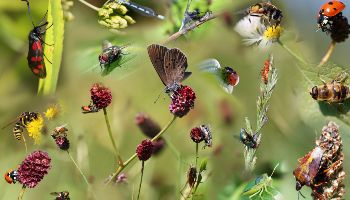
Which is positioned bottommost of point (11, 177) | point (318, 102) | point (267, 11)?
point (11, 177)

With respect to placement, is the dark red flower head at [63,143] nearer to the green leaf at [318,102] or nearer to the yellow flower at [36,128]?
the yellow flower at [36,128]

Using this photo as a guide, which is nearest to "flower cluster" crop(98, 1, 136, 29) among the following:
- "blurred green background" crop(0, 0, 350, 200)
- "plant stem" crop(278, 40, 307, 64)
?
"blurred green background" crop(0, 0, 350, 200)

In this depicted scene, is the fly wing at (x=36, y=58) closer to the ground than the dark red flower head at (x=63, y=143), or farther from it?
farther from it

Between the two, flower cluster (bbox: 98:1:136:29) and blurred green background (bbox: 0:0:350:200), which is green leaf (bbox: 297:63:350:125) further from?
flower cluster (bbox: 98:1:136:29)

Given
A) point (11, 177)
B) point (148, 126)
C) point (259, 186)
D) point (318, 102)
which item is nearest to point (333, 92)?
point (318, 102)

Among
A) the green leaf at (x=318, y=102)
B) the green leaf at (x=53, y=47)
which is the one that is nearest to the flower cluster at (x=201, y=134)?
the green leaf at (x=318, y=102)

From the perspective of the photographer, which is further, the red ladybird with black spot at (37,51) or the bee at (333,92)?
the red ladybird with black spot at (37,51)

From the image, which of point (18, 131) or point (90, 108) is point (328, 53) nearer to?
point (90, 108)

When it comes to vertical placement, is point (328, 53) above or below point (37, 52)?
above
